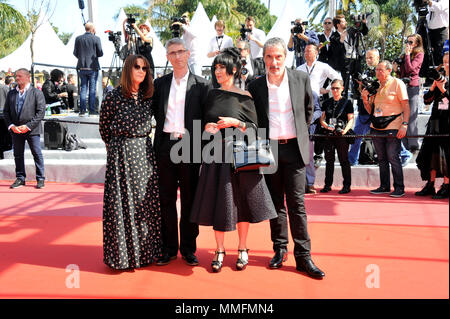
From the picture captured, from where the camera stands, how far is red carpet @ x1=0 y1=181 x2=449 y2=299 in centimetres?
328

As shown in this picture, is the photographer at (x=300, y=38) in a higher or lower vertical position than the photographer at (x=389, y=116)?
higher

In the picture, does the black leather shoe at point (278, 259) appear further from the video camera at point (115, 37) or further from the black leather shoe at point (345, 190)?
the video camera at point (115, 37)

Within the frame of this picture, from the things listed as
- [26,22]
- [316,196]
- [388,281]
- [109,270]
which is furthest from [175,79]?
[26,22]

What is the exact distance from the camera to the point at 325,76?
7125 mm

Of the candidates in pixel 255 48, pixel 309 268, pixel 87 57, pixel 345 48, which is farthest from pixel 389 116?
pixel 87 57

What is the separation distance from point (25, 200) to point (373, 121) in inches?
214

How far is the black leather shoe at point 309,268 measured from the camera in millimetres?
3508

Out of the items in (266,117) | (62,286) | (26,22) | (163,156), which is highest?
(26,22)

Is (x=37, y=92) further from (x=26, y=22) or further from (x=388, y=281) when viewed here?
(x=26, y=22)

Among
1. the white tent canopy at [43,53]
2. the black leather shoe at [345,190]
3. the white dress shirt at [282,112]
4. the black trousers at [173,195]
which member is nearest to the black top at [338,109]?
the black leather shoe at [345,190]

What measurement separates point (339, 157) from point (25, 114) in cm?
531

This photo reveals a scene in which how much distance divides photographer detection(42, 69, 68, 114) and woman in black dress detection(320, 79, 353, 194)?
7010 millimetres

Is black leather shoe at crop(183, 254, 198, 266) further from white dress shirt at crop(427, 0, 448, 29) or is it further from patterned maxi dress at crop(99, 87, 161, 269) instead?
white dress shirt at crop(427, 0, 448, 29)

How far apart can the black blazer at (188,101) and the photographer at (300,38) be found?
4.96 m
